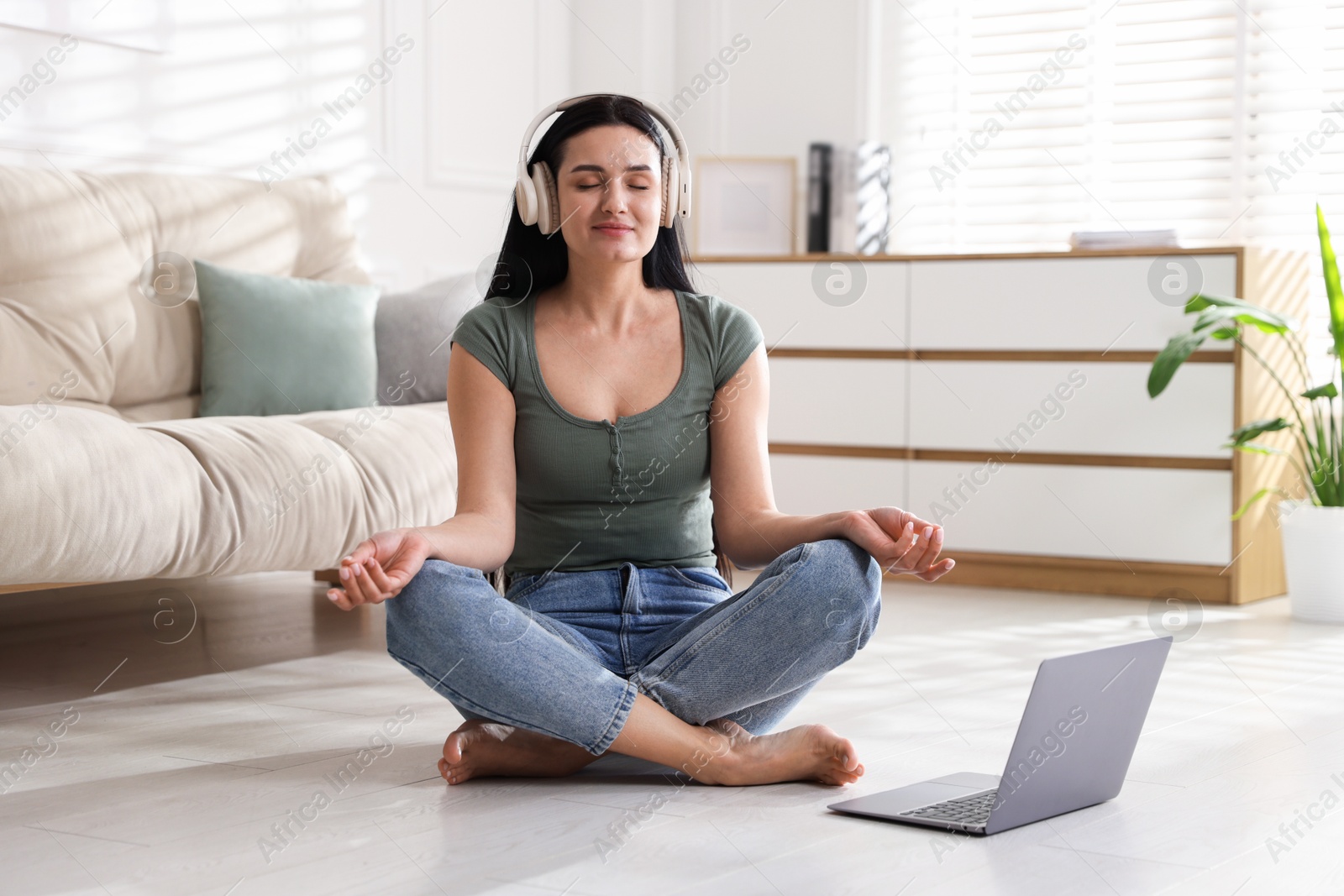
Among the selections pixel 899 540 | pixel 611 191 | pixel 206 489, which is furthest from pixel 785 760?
pixel 206 489

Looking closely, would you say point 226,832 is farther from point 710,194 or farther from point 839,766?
point 710,194

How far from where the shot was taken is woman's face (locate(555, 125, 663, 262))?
163cm

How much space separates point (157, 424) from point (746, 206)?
220 centimetres

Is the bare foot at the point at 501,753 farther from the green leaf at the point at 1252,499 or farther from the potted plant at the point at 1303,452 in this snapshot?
the green leaf at the point at 1252,499

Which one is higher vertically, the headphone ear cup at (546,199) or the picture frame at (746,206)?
the picture frame at (746,206)

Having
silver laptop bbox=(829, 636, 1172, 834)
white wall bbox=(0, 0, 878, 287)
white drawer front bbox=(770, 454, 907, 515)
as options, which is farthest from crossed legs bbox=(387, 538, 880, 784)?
white drawer front bbox=(770, 454, 907, 515)

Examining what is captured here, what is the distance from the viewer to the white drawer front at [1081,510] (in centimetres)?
316

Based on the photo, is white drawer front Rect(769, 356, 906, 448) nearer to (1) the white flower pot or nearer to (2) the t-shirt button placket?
(1) the white flower pot

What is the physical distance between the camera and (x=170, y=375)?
8.77 ft

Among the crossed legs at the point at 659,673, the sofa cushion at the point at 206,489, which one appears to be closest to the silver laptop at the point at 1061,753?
the crossed legs at the point at 659,673

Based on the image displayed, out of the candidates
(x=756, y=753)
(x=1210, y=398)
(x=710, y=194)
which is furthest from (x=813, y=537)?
(x=710, y=194)

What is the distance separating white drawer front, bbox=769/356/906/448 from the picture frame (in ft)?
1.70

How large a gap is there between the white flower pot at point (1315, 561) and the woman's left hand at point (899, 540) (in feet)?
5.86

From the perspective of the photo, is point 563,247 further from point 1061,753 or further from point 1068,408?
point 1068,408
